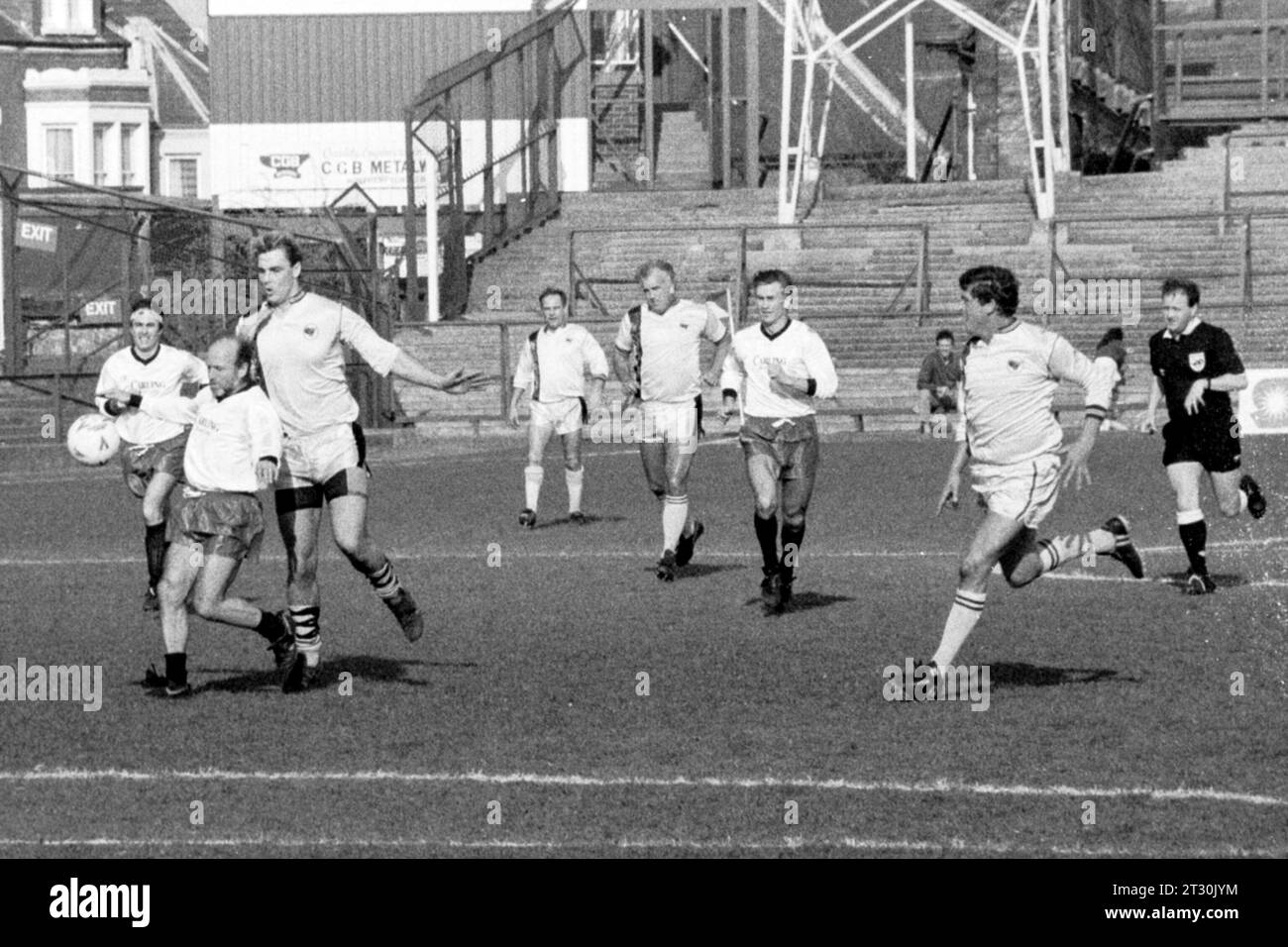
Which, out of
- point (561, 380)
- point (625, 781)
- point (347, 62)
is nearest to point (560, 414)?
point (561, 380)

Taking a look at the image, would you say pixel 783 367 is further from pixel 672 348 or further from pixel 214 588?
pixel 214 588

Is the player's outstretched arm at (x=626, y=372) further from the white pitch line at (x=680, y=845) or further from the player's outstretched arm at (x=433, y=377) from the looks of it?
the white pitch line at (x=680, y=845)

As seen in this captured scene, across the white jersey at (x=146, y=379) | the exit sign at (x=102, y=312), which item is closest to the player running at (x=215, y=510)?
the white jersey at (x=146, y=379)

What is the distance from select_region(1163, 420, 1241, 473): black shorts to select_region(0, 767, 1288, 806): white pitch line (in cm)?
659

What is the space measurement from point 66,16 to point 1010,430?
53632 millimetres

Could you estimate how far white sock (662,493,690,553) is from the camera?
53.8 ft

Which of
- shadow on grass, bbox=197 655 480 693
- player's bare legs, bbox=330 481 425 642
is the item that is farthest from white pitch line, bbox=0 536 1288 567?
player's bare legs, bbox=330 481 425 642

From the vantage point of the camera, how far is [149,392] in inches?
602

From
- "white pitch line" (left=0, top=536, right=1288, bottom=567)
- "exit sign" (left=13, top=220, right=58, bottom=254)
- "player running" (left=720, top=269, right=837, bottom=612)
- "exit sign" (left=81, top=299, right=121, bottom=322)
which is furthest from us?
"exit sign" (left=81, top=299, right=121, bottom=322)

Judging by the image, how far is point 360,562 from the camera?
11898 mm

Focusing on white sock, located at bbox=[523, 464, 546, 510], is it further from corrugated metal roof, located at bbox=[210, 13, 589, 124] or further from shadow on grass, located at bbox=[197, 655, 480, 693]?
corrugated metal roof, located at bbox=[210, 13, 589, 124]
